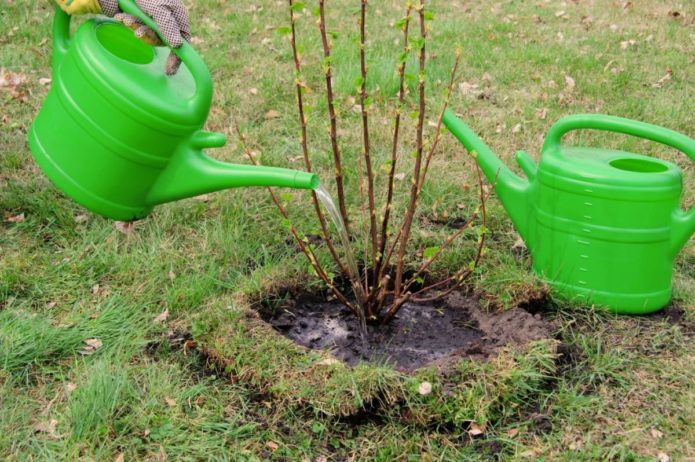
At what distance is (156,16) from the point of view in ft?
6.48

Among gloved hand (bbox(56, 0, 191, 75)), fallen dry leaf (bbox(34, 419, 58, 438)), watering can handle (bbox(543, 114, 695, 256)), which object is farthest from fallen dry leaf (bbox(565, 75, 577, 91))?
fallen dry leaf (bbox(34, 419, 58, 438))

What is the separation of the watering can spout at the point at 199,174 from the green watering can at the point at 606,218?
0.92 m

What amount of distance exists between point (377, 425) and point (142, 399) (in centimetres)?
68

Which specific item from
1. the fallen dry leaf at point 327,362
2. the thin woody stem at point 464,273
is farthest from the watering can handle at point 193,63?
the thin woody stem at point 464,273

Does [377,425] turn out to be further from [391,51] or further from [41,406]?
[391,51]

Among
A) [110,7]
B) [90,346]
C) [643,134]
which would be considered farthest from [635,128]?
[90,346]

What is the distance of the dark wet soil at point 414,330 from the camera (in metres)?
2.41

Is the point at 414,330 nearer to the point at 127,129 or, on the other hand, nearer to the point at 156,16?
the point at 127,129

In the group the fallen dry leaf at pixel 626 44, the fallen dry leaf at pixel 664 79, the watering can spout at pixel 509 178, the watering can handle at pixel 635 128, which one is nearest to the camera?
the watering can handle at pixel 635 128

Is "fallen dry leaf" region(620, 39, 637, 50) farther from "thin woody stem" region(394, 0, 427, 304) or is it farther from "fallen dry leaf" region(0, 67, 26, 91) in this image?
"fallen dry leaf" region(0, 67, 26, 91)

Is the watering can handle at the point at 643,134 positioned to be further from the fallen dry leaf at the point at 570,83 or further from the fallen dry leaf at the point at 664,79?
the fallen dry leaf at the point at 664,79

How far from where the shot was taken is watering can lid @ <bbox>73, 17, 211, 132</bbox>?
2.05m

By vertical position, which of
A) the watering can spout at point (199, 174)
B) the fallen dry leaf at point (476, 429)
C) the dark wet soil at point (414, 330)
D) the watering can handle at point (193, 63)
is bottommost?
the dark wet soil at point (414, 330)

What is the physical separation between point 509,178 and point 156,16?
1.33 metres
